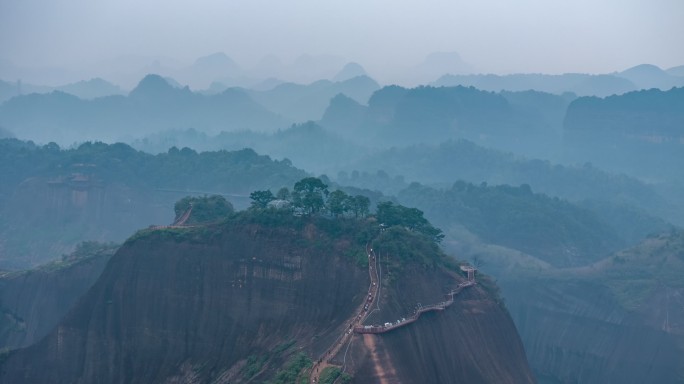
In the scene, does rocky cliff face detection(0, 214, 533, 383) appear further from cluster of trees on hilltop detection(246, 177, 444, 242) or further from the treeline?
the treeline

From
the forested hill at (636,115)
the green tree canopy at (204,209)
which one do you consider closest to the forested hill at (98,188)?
the green tree canopy at (204,209)

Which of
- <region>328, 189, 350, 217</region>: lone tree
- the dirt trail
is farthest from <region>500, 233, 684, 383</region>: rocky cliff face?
the dirt trail

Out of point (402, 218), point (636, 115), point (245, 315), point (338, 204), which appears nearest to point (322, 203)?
point (338, 204)

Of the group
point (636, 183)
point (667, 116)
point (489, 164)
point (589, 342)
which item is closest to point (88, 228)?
point (589, 342)

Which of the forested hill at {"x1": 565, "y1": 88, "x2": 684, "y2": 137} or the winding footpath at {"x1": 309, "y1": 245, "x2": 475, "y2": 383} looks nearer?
the winding footpath at {"x1": 309, "y1": 245, "x2": 475, "y2": 383}

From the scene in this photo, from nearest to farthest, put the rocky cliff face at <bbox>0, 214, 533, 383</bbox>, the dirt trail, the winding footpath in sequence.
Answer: the dirt trail < the winding footpath < the rocky cliff face at <bbox>0, 214, 533, 383</bbox>

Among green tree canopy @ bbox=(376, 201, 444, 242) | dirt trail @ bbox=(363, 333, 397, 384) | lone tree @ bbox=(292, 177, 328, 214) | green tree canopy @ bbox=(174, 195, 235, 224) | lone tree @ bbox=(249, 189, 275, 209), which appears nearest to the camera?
dirt trail @ bbox=(363, 333, 397, 384)

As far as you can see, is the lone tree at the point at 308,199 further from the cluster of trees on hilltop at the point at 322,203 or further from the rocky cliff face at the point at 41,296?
the rocky cliff face at the point at 41,296

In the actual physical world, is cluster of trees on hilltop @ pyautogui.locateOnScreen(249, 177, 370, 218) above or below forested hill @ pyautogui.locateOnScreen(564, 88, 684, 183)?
below

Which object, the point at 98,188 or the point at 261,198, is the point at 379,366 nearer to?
the point at 261,198
